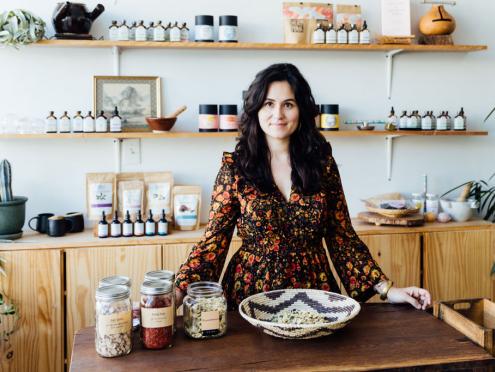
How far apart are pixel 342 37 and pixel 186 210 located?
1325 mm

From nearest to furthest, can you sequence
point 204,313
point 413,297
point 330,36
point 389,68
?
point 204,313
point 413,297
point 330,36
point 389,68

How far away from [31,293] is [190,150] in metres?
1.17

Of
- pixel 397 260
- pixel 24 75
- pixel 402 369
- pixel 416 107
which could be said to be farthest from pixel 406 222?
pixel 24 75

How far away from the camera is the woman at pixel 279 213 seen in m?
1.93

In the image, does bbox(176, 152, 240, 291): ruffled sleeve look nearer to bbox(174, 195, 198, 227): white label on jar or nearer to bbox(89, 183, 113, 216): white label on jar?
bbox(174, 195, 198, 227): white label on jar

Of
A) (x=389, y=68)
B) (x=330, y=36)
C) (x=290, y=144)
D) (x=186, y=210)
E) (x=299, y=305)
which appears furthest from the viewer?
(x=389, y=68)

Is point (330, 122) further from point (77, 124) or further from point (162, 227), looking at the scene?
point (77, 124)

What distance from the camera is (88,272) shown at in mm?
2891

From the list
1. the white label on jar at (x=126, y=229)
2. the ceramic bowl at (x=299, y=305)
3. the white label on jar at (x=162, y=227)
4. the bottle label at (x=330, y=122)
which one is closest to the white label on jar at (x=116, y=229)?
the white label on jar at (x=126, y=229)

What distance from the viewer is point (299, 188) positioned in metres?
1.97

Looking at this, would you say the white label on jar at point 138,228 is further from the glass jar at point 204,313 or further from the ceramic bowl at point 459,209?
the ceramic bowl at point 459,209

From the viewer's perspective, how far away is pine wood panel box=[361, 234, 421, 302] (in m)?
3.18

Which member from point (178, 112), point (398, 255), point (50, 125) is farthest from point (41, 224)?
point (398, 255)

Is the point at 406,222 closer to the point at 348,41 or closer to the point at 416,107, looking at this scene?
the point at 416,107
